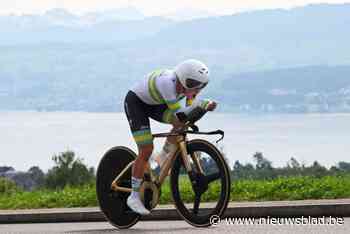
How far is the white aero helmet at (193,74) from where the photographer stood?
834 centimetres

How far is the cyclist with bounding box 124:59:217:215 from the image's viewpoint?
838cm

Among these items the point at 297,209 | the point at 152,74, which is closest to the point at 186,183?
the point at 152,74

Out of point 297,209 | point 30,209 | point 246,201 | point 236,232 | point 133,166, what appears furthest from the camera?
point 30,209

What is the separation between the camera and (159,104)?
8.98m

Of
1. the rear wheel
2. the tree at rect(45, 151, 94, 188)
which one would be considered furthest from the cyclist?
the tree at rect(45, 151, 94, 188)

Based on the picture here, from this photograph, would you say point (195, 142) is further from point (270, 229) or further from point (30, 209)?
point (30, 209)

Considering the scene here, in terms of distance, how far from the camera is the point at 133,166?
29.6 feet

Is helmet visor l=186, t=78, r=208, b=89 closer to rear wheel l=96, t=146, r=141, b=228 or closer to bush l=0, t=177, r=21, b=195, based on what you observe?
rear wheel l=96, t=146, r=141, b=228

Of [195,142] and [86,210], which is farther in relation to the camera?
[86,210]

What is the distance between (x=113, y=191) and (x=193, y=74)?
1732 millimetres

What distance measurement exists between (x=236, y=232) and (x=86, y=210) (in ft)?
11.5

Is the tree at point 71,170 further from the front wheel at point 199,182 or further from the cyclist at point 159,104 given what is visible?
the front wheel at point 199,182

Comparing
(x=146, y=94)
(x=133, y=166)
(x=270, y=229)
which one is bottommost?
(x=270, y=229)

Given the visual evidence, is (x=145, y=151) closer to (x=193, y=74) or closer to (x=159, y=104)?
(x=159, y=104)
